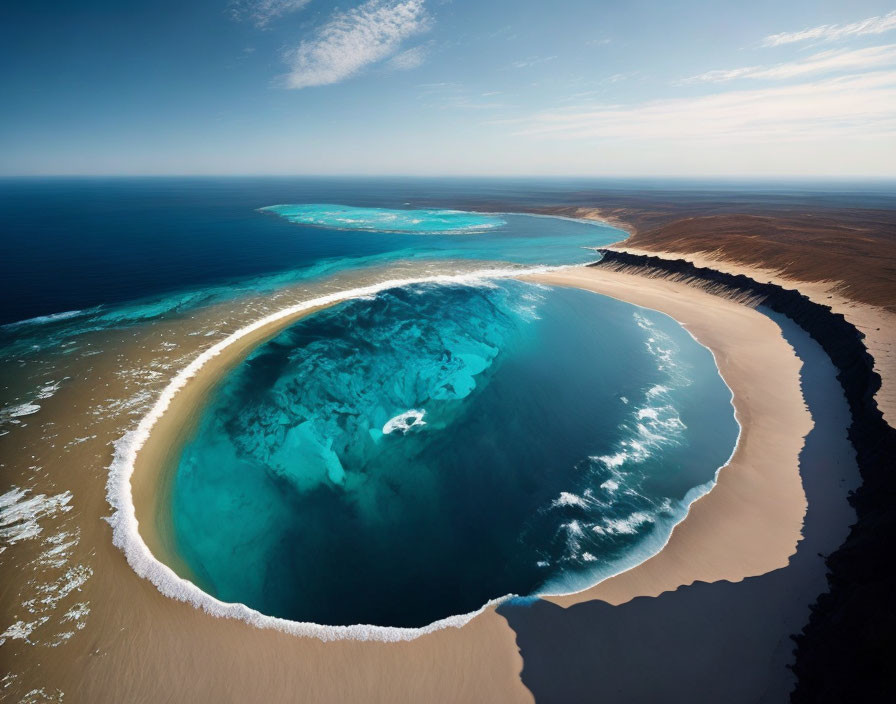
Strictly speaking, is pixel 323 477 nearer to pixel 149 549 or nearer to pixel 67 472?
pixel 149 549

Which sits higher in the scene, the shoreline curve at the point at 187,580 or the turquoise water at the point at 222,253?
the turquoise water at the point at 222,253

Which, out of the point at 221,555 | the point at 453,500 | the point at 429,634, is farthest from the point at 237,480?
the point at 429,634

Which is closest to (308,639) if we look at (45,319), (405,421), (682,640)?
(682,640)

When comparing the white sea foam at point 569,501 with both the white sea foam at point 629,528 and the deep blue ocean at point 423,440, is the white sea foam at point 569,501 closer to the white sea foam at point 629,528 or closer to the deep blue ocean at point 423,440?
the deep blue ocean at point 423,440

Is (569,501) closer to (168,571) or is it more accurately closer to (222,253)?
(168,571)

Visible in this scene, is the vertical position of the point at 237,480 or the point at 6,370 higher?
the point at 6,370

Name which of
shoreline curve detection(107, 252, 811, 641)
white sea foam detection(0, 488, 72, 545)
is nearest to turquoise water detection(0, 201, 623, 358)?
shoreline curve detection(107, 252, 811, 641)

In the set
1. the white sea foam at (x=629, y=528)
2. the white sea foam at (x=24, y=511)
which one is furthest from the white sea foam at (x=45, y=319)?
the white sea foam at (x=629, y=528)
